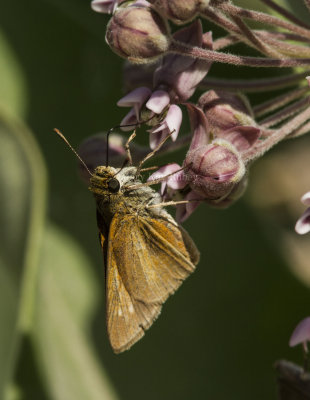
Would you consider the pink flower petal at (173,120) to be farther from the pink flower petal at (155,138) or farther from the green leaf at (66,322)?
the green leaf at (66,322)

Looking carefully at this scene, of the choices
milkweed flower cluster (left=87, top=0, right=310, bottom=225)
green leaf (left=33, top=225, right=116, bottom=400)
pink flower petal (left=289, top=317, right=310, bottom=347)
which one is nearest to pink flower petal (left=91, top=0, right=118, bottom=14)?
milkweed flower cluster (left=87, top=0, right=310, bottom=225)

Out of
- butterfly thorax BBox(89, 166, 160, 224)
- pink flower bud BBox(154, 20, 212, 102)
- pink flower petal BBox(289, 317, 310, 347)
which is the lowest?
pink flower petal BBox(289, 317, 310, 347)

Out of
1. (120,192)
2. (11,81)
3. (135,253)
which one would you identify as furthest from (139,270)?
(11,81)

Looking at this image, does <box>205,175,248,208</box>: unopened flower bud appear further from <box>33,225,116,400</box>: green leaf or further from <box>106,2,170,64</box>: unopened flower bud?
<box>33,225,116,400</box>: green leaf

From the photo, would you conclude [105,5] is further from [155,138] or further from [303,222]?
[303,222]

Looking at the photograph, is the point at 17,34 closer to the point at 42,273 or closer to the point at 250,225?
the point at 42,273

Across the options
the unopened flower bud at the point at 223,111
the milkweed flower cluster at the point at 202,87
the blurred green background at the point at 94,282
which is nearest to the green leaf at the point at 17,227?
the blurred green background at the point at 94,282
